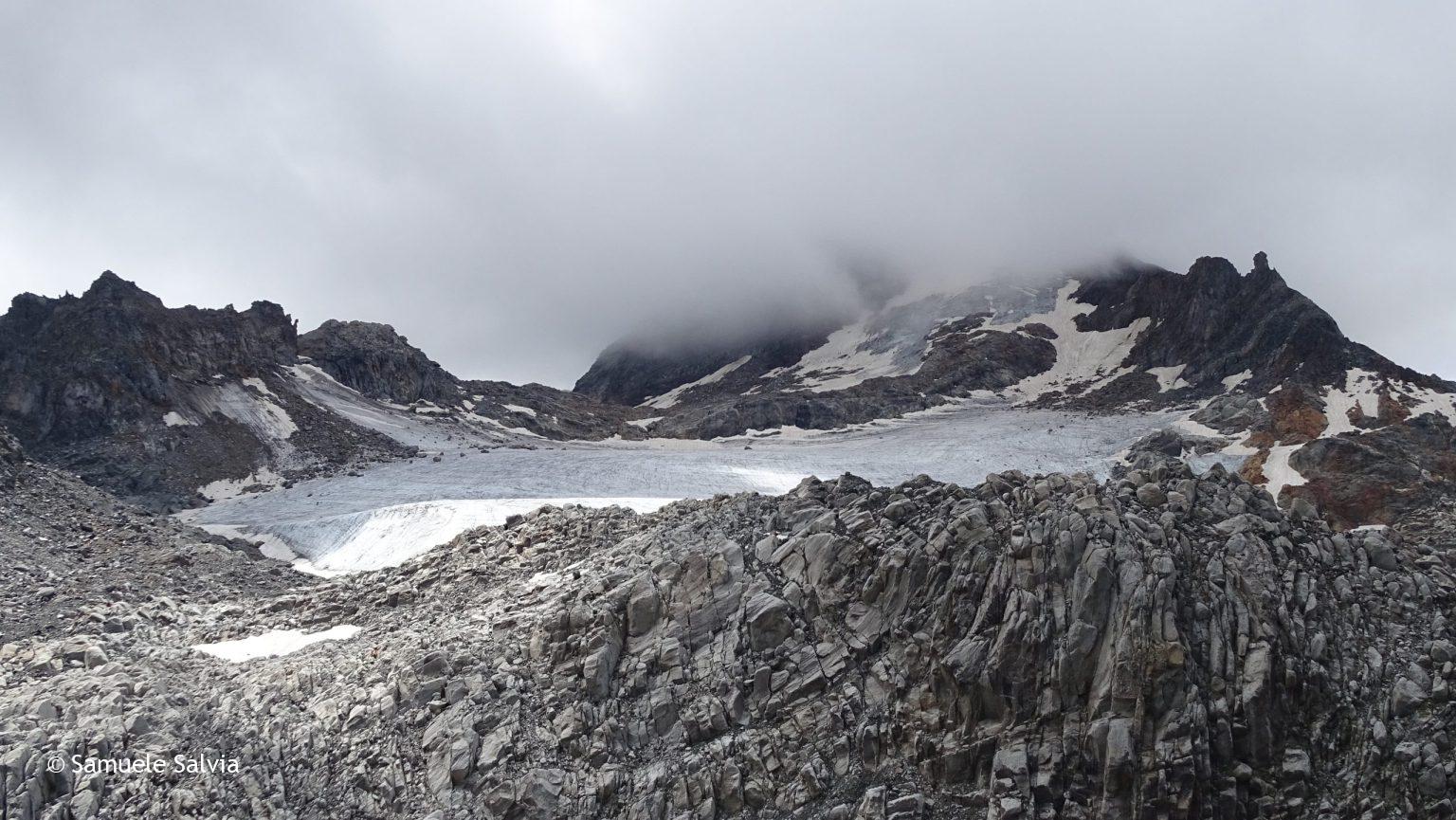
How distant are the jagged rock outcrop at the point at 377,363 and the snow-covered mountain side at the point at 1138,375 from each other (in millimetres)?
28480

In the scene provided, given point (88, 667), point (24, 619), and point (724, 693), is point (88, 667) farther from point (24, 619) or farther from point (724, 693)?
point (724, 693)

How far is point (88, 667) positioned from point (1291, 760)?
86.1ft

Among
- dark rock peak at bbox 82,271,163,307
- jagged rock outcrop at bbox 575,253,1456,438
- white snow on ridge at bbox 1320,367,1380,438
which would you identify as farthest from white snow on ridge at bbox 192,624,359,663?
dark rock peak at bbox 82,271,163,307

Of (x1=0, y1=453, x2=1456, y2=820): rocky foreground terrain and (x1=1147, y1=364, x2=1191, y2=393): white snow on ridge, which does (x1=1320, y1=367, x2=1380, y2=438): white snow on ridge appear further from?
(x1=0, y1=453, x2=1456, y2=820): rocky foreground terrain

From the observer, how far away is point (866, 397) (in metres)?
110

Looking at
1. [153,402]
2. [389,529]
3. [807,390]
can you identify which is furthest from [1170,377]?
[153,402]

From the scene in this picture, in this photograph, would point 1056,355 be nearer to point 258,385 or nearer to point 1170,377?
point 1170,377

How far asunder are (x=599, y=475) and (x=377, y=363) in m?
52.6

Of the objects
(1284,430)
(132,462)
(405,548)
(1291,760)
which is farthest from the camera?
(132,462)

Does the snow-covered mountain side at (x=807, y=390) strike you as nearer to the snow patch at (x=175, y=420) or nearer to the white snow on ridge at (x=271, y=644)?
the snow patch at (x=175, y=420)

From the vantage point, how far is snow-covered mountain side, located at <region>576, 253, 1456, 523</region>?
160ft

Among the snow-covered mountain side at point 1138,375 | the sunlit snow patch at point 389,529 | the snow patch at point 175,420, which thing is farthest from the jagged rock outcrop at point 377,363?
the sunlit snow patch at point 389,529

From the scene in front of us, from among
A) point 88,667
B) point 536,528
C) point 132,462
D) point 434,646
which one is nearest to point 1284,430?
point 536,528

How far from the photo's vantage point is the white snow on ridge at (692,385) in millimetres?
151625
